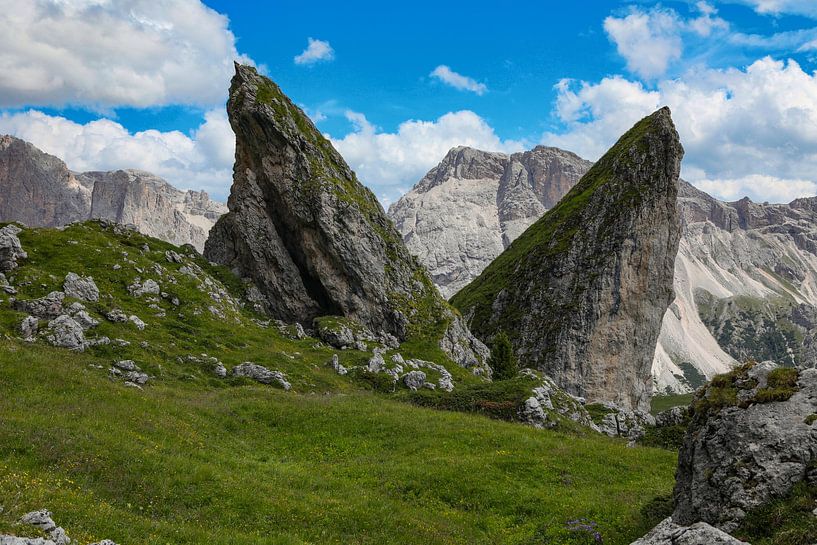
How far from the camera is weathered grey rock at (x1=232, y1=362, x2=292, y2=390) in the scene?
4441 cm

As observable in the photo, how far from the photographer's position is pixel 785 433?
1639cm

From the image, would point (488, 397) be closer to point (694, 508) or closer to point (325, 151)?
point (694, 508)

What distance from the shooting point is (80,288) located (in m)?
47.1

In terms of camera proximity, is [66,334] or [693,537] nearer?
[693,537]

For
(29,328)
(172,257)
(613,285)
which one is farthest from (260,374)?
(613,285)

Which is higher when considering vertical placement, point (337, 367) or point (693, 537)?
point (337, 367)

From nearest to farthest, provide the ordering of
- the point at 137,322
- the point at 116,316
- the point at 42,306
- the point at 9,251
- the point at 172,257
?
the point at 42,306, the point at 116,316, the point at 137,322, the point at 9,251, the point at 172,257

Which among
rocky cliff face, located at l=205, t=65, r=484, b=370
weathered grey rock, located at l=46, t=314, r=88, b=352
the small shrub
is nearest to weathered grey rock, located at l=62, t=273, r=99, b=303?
weathered grey rock, located at l=46, t=314, r=88, b=352

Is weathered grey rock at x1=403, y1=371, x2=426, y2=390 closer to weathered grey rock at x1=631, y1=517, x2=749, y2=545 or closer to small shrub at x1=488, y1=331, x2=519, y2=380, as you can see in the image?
small shrub at x1=488, y1=331, x2=519, y2=380

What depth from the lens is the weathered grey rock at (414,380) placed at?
52.0 m

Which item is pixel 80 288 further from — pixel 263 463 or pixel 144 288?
pixel 263 463

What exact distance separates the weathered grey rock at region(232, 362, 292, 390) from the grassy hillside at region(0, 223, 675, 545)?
1.20 m

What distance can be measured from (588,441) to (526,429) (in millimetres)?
3970

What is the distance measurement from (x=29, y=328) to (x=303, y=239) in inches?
1445
